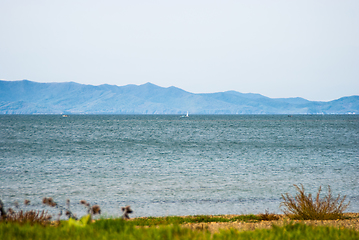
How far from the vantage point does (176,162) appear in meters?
33.4

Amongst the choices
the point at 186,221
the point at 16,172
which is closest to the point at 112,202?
the point at 186,221

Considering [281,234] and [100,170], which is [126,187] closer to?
[100,170]

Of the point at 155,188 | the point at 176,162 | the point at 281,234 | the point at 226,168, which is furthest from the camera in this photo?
the point at 176,162

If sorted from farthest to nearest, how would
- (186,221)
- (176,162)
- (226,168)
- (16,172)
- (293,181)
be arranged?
(176,162), (226,168), (16,172), (293,181), (186,221)

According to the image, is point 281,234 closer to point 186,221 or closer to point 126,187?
point 186,221

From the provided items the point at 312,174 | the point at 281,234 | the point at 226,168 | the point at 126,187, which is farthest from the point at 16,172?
the point at 281,234

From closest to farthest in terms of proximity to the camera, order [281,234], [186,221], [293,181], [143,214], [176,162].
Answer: [281,234]
[186,221]
[143,214]
[293,181]
[176,162]

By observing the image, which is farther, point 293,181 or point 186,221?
point 293,181

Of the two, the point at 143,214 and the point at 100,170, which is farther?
the point at 100,170

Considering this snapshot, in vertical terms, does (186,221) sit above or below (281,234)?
below

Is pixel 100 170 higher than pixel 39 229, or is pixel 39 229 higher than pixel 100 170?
pixel 39 229

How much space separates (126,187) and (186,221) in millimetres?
9330

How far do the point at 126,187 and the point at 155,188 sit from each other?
1.62m

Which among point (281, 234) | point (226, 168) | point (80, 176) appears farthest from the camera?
point (226, 168)
